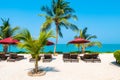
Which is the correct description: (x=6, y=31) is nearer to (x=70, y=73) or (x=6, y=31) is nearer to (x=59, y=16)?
(x=59, y=16)

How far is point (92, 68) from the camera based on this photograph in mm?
16297

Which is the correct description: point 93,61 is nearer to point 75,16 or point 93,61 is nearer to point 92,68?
point 92,68

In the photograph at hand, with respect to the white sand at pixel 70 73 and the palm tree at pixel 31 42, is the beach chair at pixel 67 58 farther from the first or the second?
the palm tree at pixel 31 42

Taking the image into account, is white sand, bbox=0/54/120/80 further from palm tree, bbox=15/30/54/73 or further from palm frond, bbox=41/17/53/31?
palm frond, bbox=41/17/53/31

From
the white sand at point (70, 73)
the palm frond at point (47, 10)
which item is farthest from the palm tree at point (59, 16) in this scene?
the white sand at point (70, 73)

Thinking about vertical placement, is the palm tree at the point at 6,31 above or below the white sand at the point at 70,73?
above

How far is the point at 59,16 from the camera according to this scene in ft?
93.2

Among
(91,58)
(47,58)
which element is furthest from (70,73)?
(47,58)

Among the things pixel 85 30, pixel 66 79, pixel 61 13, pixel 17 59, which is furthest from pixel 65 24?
pixel 66 79

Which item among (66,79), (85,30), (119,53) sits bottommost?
(66,79)

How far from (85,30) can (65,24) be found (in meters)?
6.95

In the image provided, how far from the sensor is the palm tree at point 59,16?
28.1 meters

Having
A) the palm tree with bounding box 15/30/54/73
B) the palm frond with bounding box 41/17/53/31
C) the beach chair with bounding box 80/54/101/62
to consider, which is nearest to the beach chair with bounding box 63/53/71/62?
the beach chair with bounding box 80/54/101/62

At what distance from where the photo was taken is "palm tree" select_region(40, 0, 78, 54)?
28141 mm
